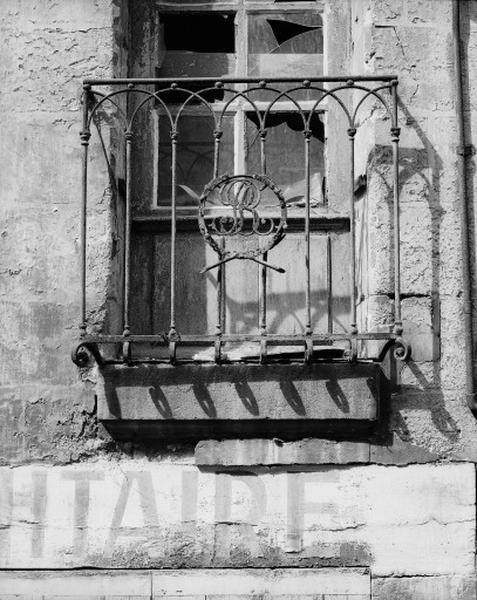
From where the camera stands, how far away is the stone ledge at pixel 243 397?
504 cm

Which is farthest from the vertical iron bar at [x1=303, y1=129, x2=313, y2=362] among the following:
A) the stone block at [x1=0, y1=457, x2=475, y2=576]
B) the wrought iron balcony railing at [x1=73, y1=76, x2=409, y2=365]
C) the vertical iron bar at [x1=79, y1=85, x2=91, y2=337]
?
the vertical iron bar at [x1=79, y1=85, x2=91, y2=337]

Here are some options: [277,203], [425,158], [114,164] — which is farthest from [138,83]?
[425,158]

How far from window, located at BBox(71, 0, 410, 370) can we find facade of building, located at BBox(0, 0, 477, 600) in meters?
0.01

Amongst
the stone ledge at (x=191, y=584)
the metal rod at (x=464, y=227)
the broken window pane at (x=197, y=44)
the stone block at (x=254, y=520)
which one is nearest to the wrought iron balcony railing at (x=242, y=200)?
the broken window pane at (x=197, y=44)

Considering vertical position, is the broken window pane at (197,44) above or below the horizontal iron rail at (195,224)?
above

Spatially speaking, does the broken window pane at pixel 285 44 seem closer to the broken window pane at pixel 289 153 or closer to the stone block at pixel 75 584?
the broken window pane at pixel 289 153

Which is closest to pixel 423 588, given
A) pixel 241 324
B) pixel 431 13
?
pixel 241 324

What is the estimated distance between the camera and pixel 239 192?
17.0 ft

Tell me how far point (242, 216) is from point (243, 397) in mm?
710

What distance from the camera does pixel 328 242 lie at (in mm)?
5539

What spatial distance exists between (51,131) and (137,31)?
71 centimetres

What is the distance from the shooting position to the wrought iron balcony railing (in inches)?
200

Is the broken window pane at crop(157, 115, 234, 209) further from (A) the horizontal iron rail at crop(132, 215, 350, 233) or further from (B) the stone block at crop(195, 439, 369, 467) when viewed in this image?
(B) the stone block at crop(195, 439, 369, 467)

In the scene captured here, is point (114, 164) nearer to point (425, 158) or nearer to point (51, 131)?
point (51, 131)
